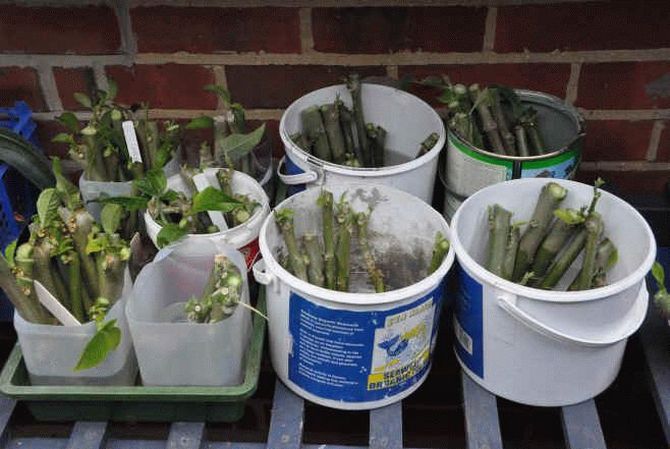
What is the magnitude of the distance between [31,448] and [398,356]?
0.47 meters

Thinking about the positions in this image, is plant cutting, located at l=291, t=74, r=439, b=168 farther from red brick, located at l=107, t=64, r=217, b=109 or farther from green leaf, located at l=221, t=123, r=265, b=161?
red brick, located at l=107, t=64, r=217, b=109

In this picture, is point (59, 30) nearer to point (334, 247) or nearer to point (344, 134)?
point (344, 134)

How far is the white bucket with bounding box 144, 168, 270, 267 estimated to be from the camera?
3.42 ft

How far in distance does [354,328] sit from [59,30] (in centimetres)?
69

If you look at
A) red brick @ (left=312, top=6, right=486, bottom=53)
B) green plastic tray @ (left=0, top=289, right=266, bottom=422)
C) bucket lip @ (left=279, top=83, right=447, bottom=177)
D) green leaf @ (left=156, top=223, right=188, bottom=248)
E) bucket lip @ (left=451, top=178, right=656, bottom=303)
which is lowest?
green plastic tray @ (left=0, top=289, right=266, bottom=422)

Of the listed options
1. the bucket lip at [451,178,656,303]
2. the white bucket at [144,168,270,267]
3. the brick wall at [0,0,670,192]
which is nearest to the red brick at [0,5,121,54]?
the brick wall at [0,0,670,192]

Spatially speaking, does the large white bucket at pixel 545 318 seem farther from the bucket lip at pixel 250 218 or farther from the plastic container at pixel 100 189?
the plastic container at pixel 100 189

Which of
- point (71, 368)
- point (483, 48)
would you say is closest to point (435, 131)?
point (483, 48)

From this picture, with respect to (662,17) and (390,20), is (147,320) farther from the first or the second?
(662,17)

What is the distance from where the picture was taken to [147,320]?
100 cm

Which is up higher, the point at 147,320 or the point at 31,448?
the point at 147,320

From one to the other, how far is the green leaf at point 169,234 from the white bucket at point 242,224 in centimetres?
2

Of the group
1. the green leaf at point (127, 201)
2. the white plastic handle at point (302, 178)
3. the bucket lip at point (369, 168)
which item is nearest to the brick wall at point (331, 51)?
the bucket lip at point (369, 168)

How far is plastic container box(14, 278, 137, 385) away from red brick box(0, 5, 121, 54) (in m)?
0.46
